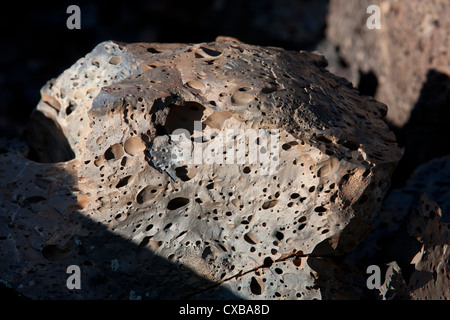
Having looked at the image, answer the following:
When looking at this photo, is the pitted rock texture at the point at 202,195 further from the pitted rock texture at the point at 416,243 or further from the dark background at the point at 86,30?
the dark background at the point at 86,30

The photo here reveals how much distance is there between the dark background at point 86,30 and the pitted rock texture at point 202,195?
10.8 ft

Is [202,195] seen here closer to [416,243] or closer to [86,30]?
[416,243]

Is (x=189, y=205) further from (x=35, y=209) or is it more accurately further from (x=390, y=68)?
(x=390, y=68)

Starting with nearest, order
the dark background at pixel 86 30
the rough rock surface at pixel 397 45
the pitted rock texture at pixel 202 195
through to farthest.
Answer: the pitted rock texture at pixel 202 195 < the rough rock surface at pixel 397 45 < the dark background at pixel 86 30

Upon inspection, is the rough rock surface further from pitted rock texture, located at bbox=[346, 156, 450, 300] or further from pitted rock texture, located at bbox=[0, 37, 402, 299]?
pitted rock texture, located at bbox=[0, 37, 402, 299]

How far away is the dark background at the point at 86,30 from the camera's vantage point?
5.48 meters

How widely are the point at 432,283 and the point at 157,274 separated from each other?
4.06 ft

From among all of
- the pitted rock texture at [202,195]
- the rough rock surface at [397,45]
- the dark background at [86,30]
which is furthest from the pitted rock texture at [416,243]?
the dark background at [86,30]

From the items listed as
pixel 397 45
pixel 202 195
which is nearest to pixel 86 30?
pixel 397 45

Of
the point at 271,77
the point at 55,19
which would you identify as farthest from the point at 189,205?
the point at 55,19

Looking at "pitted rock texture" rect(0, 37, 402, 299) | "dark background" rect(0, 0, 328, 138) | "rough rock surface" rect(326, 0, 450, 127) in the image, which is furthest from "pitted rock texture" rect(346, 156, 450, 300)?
"dark background" rect(0, 0, 328, 138)

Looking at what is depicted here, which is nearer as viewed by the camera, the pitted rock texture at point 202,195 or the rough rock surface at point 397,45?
the pitted rock texture at point 202,195

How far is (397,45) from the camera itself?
394 cm

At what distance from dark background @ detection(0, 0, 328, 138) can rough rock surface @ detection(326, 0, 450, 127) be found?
3.45ft
